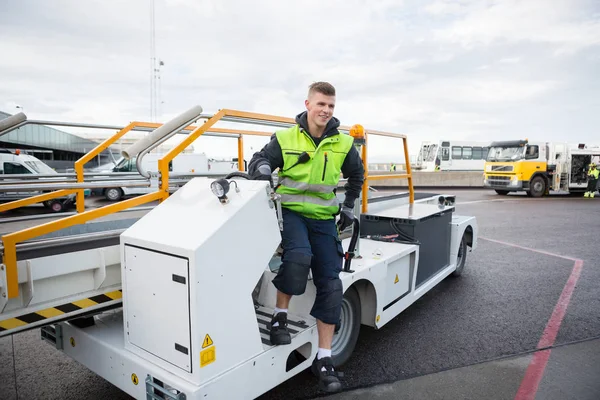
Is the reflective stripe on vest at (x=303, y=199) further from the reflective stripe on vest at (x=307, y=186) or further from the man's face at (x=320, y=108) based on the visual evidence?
the man's face at (x=320, y=108)

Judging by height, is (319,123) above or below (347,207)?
above

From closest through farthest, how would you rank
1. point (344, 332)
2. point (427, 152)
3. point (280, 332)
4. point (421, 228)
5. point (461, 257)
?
point (280, 332) < point (344, 332) < point (421, 228) < point (461, 257) < point (427, 152)

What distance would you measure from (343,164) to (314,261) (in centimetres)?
77

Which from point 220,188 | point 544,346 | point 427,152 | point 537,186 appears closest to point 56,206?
point 220,188

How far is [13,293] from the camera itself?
6.46ft

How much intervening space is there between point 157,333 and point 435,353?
2.46 m

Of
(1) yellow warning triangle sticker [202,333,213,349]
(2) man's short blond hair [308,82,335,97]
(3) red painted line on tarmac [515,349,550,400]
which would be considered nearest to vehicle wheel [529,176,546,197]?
(3) red painted line on tarmac [515,349,550,400]

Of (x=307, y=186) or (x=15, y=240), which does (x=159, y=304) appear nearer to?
(x=15, y=240)

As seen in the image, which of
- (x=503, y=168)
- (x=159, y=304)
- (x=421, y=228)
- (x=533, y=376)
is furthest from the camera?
(x=503, y=168)

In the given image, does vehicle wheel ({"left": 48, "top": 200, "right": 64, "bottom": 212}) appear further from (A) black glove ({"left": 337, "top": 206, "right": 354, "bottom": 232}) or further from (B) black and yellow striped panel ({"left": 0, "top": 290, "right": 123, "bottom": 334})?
(A) black glove ({"left": 337, "top": 206, "right": 354, "bottom": 232})

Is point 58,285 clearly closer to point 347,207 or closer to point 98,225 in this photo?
point 98,225

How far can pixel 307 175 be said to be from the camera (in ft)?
8.65

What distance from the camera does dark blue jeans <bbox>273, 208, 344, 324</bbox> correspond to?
2.51m

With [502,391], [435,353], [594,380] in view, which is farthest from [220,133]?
[594,380]
